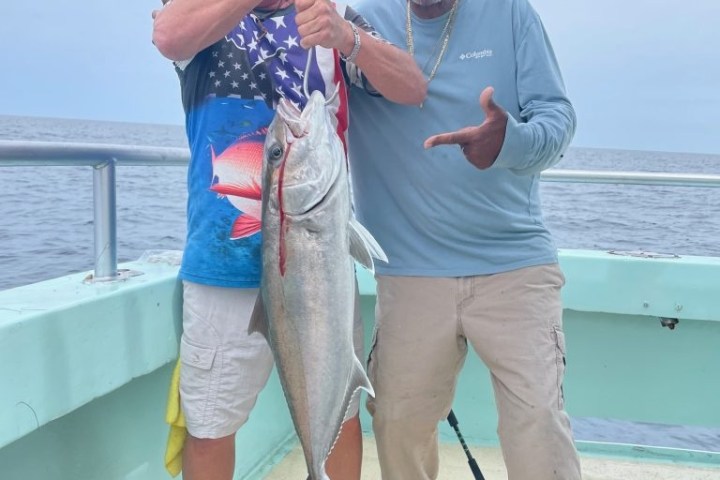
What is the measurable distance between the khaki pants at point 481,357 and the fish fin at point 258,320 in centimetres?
64

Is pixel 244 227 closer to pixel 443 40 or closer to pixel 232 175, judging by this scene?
pixel 232 175

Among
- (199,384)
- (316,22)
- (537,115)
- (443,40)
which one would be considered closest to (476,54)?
(443,40)

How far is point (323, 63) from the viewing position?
7.09 feet

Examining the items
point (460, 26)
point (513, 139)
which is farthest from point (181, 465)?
point (460, 26)

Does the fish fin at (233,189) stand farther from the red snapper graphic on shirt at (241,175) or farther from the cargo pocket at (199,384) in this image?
the cargo pocket at (199,384)

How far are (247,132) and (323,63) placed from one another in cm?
34

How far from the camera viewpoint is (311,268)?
182 centimetres

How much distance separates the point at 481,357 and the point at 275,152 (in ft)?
3.61

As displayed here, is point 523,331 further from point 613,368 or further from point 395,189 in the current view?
point 613,368

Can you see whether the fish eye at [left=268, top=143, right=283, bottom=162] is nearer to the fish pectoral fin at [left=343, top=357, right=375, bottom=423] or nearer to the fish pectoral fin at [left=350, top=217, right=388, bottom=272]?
the fish pectoral fin at [left=350, top=217, right=388, bottom=272]

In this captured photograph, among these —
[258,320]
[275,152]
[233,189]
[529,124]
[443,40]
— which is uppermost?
[443,40]

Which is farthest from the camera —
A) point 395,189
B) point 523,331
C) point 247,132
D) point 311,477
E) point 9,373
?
point 395,189

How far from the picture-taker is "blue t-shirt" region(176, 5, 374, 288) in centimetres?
208

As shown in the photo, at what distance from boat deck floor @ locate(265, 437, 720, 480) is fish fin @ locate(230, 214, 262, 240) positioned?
5.47ft
